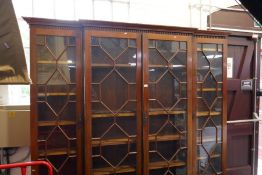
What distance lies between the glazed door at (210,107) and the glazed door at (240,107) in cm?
49

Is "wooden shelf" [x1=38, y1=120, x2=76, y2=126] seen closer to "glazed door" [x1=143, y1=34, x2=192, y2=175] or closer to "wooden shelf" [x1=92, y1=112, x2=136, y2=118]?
"wooden shelf" [x1=92, y1=112, x2=136, y2=118]

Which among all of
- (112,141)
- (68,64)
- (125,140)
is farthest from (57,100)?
(125,140)

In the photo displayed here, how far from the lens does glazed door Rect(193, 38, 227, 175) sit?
106 inches

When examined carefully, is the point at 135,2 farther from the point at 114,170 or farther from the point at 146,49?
the point at 114,170

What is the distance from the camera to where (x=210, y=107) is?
2748 millimetres

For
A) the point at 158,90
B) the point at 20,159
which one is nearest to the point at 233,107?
the point at 158,90

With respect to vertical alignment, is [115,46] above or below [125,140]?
above

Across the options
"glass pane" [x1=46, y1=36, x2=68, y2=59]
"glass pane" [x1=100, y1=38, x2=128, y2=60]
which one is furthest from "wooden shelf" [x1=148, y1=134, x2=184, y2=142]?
"glass pane" [x1=46, y1=36, x2=68, y2=59]

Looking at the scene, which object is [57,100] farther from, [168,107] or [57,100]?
[168,107]

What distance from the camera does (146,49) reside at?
2.44 metres

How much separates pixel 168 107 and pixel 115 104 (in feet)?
1.75

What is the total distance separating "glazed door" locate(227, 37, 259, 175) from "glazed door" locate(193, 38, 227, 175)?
0.49m

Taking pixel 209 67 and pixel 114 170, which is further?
pixel 209 67

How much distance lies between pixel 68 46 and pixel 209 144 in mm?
1749
